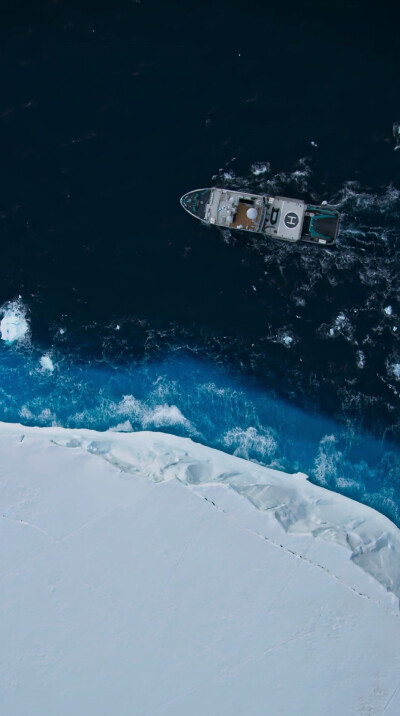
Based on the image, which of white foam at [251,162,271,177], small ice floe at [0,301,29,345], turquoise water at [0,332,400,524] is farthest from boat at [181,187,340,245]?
small ice floe at [0,301,29,345]

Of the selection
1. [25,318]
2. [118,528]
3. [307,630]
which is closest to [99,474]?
[118,528]

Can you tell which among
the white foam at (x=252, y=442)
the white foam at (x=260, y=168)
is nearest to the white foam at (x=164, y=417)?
the white foam at (x=252, y=442)

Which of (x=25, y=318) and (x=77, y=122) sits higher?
(x=77, y=122)

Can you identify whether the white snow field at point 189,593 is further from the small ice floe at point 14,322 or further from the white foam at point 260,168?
the white foam at point 260,168

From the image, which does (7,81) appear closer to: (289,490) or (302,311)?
(302,311)

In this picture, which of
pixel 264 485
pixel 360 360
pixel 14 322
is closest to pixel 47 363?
pixel 14 322

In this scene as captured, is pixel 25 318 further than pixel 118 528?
Yes
